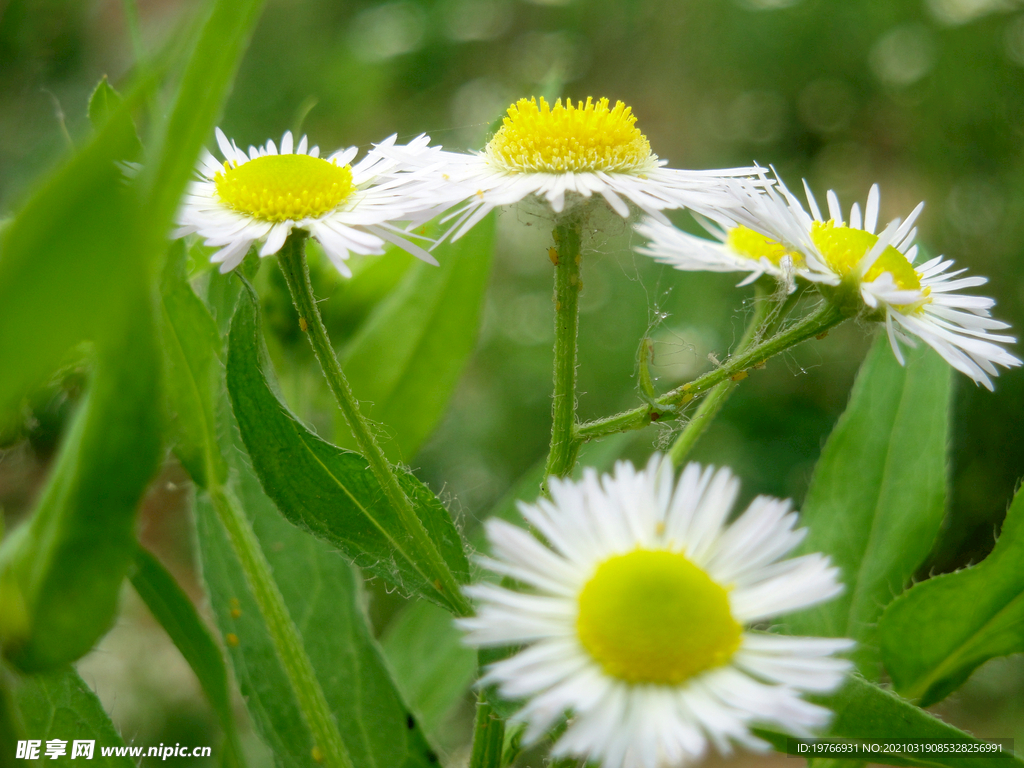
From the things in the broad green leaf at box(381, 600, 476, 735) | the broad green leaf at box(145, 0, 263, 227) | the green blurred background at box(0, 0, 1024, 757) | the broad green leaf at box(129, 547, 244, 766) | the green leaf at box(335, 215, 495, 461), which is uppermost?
the green blurred background at box(0, 0, 1024, 757)

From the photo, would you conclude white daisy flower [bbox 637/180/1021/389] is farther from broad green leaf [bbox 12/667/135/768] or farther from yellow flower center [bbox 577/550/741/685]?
broad green leaf [bbox 12/667/135/768]

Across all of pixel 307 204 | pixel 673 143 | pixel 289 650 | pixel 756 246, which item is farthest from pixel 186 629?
pixel 673 143

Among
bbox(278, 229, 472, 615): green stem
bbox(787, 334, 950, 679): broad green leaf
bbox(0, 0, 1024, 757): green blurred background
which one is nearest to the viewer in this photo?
bbox(278, 229, 472, 615): green stem

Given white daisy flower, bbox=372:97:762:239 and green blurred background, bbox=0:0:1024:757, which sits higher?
green blurred background, bbox=0:0:1024:757

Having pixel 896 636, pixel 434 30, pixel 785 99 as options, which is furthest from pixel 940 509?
pixel 434 30

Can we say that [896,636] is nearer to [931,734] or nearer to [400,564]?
[931,734]

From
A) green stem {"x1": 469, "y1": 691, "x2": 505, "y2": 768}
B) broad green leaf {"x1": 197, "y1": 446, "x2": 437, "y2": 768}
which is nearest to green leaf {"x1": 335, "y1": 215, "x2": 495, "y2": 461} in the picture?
broad green leaf {"x1": 197, "y1": 446, "x2": 437, "y2": 768}
